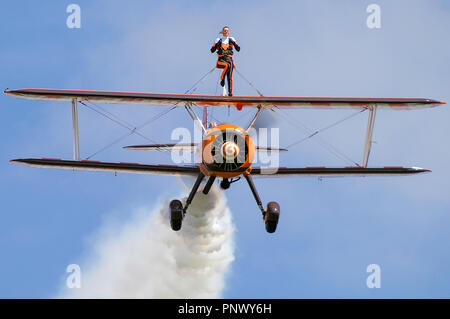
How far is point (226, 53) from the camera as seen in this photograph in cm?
2652

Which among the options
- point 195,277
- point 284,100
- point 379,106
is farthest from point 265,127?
point 195,277

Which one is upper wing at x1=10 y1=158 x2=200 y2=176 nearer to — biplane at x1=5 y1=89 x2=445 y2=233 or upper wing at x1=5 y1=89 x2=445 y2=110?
biplane at x1=5 y1=89 x2=445 y2=233

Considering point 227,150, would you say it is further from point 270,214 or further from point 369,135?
point 369,135

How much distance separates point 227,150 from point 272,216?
1.98 meters

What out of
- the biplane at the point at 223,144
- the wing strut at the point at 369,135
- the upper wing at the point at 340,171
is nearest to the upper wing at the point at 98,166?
the biplane at the point at 223,144

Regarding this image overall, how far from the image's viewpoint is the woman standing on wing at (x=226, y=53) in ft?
86.8

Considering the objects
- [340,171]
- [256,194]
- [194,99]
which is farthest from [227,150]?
[340,171]

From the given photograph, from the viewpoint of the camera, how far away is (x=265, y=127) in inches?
997

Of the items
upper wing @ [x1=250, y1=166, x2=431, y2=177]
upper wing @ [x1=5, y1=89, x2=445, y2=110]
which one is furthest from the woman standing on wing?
upper wing @ [x1=250, y1=166, x2=431, y2=177]

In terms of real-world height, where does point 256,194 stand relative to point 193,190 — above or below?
below

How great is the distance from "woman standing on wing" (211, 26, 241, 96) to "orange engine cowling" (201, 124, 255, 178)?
2544mm
